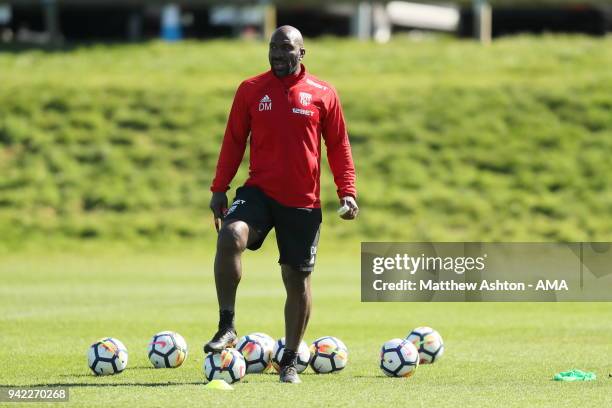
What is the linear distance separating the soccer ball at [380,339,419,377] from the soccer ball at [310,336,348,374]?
0.46m

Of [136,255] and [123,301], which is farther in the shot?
[136,255]

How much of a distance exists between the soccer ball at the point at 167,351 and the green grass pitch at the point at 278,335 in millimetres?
178

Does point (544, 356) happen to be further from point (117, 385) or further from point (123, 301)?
point (123, 301)

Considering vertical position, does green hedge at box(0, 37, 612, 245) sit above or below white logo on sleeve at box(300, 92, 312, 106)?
below

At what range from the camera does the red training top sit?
983cm

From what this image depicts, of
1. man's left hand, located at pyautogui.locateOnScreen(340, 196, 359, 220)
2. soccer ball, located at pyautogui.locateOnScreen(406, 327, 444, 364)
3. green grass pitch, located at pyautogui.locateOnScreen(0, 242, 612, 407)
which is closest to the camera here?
green grass pitch, located at pyautogui.locateOnScreen(0, 242, 612, 407)

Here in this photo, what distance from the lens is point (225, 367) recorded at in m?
9.66

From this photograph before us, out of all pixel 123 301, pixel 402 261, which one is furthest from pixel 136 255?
pixel 402 261

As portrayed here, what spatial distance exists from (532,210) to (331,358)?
26.1 meters

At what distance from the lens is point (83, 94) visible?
42.7 m

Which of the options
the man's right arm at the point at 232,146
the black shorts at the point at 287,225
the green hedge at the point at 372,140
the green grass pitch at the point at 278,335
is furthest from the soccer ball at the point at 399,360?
the green hedge at the point at 372,140

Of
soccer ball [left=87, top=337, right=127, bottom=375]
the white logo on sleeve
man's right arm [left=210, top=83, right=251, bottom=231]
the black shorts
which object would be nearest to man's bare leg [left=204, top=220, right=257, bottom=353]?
the black shorts

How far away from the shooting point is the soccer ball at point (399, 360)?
10.5 metres

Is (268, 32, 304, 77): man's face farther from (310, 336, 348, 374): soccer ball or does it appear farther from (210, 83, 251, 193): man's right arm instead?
(310, 336, 348, 374): soccer ball
